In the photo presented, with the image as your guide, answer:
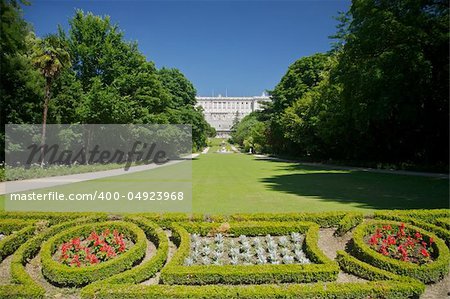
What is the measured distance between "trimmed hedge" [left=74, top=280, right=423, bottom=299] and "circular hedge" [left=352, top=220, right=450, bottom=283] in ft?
2.09

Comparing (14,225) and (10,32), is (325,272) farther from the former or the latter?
(10,32)

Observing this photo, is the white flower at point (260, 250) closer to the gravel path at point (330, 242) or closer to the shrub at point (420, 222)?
the gravel path at point (330, 242)

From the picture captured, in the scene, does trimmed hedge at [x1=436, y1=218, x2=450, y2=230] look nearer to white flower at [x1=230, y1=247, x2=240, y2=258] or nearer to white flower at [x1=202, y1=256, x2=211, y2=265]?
white flower at [x1=230, y1=247, x2=240, y2=258]

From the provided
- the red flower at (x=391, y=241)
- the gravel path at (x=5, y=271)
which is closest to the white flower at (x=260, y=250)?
the red flower at (x=391, y=241)

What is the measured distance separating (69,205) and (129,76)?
27.3 m

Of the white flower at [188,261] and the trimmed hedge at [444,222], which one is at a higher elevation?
the trimmed hedge at [444,222]

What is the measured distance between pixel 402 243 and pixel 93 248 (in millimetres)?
7113

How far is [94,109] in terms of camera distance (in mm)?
33375

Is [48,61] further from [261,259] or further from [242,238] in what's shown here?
[261,259]

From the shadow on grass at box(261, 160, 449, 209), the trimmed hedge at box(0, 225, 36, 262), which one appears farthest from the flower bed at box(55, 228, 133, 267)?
the shadow on grass at box(261, 160, 449, 209)

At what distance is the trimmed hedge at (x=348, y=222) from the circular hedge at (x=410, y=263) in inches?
18.4

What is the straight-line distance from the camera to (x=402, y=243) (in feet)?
25.0

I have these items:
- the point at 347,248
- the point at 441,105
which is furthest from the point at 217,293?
the point at 441,105

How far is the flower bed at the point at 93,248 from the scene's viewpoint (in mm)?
6904
